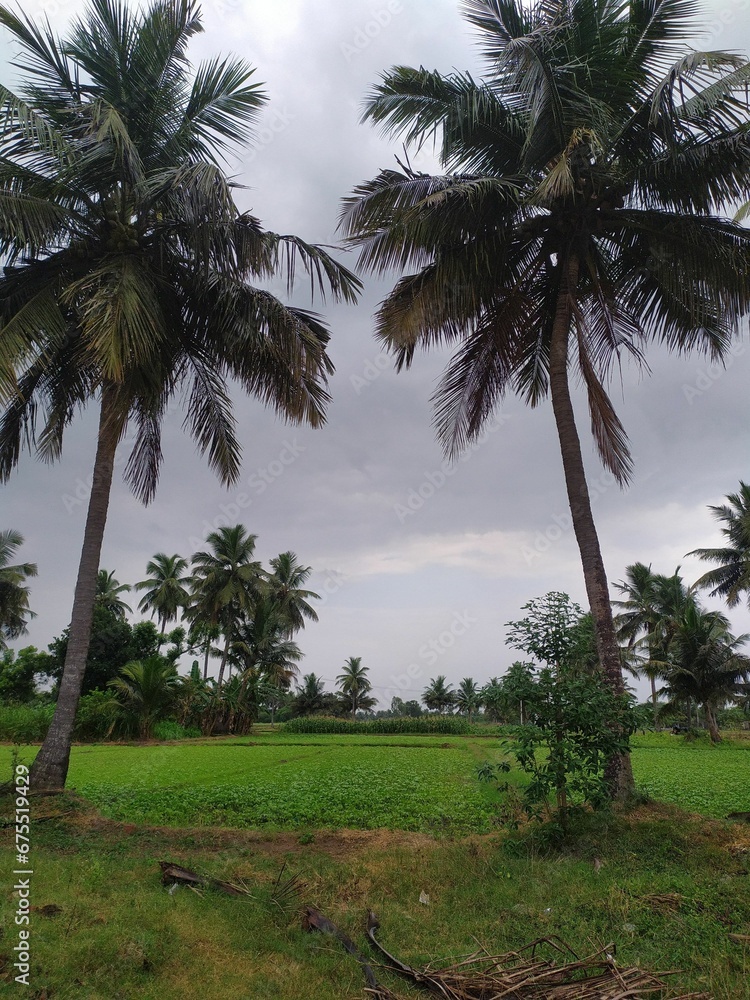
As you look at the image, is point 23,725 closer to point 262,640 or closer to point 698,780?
point 262,640

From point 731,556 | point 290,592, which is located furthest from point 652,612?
point 290,592

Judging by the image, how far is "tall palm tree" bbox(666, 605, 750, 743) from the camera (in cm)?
2570

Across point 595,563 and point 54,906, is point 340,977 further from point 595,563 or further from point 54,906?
point 595,563

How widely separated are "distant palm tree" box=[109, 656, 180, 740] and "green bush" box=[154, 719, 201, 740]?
0.58m

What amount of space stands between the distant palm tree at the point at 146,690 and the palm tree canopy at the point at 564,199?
65.4ft

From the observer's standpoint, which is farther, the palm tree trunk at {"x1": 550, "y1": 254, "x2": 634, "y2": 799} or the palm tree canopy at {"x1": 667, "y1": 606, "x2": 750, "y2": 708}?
the palm tree canopy at {"x1": 667, "y1": 606, "x2": 750, "y2": 708}

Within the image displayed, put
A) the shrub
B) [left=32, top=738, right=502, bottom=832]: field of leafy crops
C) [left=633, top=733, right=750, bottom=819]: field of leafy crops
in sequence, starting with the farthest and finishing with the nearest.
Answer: the shrub
[left=633, top=733, right=750, bottom=819]: field of leafy crops
[left=32, top=738, right=502, bottom=832]: field of leafy crops

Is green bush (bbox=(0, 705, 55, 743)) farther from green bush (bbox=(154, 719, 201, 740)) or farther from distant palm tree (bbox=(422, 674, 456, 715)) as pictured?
distant palm tree (bbox=(422, 674, 456, 715))

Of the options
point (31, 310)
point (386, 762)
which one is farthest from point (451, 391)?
point (386, 762)

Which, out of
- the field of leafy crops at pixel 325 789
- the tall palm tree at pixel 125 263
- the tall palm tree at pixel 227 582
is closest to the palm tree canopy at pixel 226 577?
the tall palm tree at pixel 227 582

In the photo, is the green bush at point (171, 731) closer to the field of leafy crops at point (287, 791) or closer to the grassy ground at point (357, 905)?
the field of leafy crops at point (287, 791)

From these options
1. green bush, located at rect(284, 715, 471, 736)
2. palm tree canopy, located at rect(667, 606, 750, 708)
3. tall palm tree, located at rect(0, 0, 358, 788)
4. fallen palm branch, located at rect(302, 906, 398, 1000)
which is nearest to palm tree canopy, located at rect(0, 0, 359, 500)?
tall palm tree, located at rect(0, 0, 358, 788)

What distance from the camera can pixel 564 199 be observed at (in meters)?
8.41

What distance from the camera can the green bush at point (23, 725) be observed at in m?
23.1
